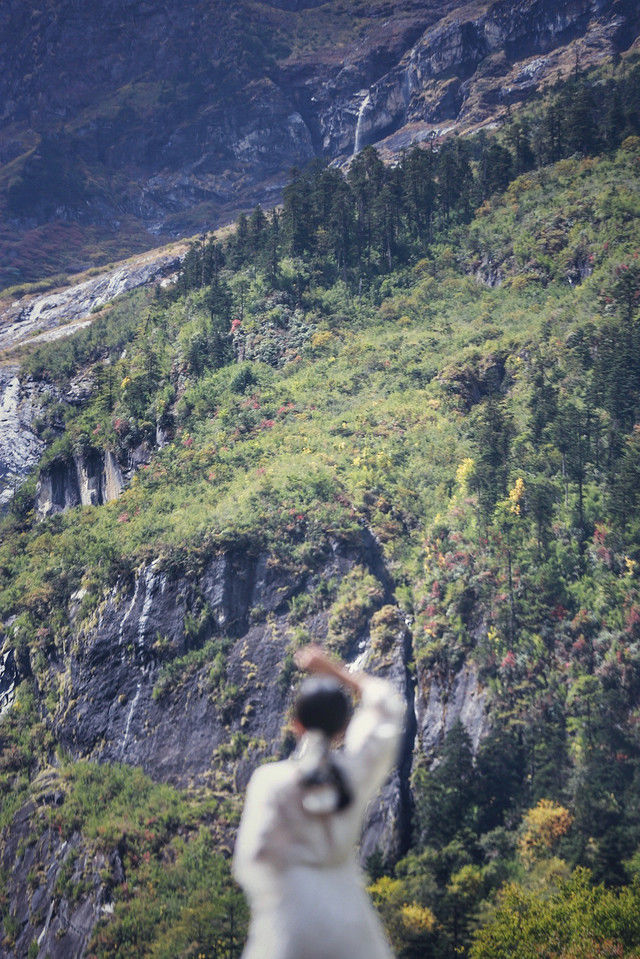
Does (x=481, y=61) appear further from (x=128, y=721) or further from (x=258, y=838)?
(x=258, y=838)

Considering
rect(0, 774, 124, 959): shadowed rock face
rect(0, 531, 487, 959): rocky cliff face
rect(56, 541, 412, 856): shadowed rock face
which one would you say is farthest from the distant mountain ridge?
rect(0, 774, 124, 959): shadowed rock face

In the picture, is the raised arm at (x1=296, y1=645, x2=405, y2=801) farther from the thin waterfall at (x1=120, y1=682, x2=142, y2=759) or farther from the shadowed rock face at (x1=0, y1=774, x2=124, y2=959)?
the thin waterfall at (x1=120, y1=682, x2=142, y2=759)

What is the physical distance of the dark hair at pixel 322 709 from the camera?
275 centimetres

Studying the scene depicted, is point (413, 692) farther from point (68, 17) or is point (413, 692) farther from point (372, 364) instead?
point (68, 17)

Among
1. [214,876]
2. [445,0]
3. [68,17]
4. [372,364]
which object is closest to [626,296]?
[372,364]

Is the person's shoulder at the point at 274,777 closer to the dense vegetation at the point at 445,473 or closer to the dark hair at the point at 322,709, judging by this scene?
the dark hair at the point at 322,709

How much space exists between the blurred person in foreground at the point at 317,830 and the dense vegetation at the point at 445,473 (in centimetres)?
1828

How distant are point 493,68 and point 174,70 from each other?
76320 millimetres

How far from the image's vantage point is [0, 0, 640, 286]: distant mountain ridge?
122812 mm

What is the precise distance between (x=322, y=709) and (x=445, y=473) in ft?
110

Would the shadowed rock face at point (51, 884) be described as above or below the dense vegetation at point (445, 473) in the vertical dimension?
below

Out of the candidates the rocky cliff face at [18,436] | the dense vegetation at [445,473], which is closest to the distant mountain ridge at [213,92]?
the rocky cliff face at [18,436]

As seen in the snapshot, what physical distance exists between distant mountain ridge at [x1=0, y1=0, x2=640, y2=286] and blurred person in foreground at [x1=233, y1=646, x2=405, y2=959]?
4761 inches

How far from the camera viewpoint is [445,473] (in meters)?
35.9
